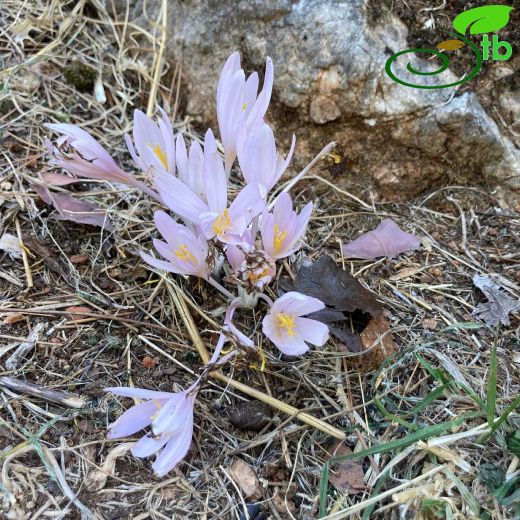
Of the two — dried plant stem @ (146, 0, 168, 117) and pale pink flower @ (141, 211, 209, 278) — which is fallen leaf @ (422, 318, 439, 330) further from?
dried plant stem @ (146, 0, 168, 117)

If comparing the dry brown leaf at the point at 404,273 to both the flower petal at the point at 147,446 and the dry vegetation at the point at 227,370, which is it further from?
the flower petal at the point at 147,446

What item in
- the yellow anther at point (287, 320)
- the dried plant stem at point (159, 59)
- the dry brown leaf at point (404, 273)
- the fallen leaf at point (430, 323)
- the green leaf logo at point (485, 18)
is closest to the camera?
the yellow anther at point (287, 320)

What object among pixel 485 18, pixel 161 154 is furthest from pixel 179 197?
pixel 485 18

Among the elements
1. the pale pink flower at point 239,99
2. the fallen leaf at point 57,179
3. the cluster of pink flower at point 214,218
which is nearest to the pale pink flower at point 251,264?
the cluster of pink flower at point 214,218

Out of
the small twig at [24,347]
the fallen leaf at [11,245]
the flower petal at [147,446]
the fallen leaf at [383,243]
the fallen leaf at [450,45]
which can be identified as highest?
the fallen leaf at [450,45]

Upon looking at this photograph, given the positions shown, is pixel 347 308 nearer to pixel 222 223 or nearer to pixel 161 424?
pixel 222 223

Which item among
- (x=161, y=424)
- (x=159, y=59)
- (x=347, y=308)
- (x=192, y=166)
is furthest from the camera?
(x=159, y=59)
